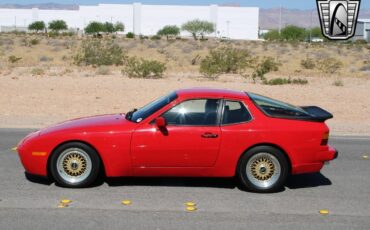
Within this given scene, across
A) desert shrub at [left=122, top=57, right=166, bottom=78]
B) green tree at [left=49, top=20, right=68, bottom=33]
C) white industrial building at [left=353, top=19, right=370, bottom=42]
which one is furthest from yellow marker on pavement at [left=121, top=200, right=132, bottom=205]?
white industrial building at [left=353, top=19, right=370, bottom=42]

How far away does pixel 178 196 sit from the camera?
25.1 feet

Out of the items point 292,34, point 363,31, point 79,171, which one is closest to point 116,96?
point 79,171

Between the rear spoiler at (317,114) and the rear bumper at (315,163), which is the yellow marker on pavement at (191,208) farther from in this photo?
the rear spoiler at (317,114)

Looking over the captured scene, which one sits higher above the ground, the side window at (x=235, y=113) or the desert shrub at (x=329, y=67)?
the side window at (x=235, y=113)

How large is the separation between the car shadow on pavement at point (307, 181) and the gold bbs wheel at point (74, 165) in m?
2.83

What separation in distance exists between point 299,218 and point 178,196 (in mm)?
1642

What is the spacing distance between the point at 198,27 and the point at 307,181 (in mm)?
97716

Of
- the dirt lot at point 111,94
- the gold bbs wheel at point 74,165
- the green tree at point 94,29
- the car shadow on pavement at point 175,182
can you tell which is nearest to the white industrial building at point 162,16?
the green tree at point 94,29

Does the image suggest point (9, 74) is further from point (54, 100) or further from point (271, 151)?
point (271, 151)

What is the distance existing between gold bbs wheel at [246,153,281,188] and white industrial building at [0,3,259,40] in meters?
104

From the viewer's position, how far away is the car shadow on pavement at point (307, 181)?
27.9ft

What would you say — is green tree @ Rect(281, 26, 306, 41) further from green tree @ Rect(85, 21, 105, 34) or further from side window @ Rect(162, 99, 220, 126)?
side window @ Rect(162, 99, 220, 126)

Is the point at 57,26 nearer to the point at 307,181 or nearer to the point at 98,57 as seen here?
the point at 98,57

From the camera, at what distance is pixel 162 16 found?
113000mm
